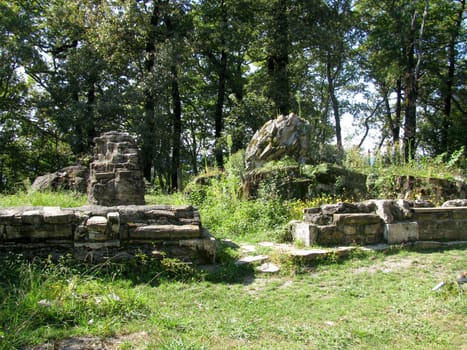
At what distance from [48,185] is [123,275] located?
771cm

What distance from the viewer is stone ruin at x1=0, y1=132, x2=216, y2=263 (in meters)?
4.48

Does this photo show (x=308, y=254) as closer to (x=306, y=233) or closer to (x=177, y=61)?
(x=306, y=233)

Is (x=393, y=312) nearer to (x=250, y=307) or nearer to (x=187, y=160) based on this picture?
(x=250, y=307)

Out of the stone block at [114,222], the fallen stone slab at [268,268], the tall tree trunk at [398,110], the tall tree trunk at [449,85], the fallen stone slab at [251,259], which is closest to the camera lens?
A: the stone block at [114,222]

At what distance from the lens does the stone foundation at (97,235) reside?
4.48m

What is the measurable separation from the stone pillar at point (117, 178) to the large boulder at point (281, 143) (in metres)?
2.74

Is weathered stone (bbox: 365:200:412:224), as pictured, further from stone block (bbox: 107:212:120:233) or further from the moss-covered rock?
stone block (bbox: 107:212:120:233)

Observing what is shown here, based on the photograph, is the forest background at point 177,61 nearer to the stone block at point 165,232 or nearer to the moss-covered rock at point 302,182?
the moss-covered rock at point 302,182

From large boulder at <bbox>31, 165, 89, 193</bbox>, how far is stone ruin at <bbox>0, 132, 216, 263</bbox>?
652cm

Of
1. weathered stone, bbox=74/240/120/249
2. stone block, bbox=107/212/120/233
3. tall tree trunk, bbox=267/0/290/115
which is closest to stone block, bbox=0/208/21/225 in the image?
weathered stone, bbox=74/240/120/249

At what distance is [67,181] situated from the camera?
11289 millimetres

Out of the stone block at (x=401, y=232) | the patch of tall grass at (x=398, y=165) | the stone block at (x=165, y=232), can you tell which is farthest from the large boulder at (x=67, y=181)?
the stone block at (x=401, y=232)

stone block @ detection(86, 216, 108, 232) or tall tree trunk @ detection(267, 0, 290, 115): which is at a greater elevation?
tall tree trunk @ detection(267, 0, 290, 115)

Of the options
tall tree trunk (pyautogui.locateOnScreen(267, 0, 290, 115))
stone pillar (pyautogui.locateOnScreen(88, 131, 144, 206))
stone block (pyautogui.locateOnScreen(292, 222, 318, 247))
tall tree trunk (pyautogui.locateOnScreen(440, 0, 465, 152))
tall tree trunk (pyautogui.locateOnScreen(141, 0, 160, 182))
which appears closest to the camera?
stone block (pyautogui.locateOnScreen(292, 222, 318, 247))
